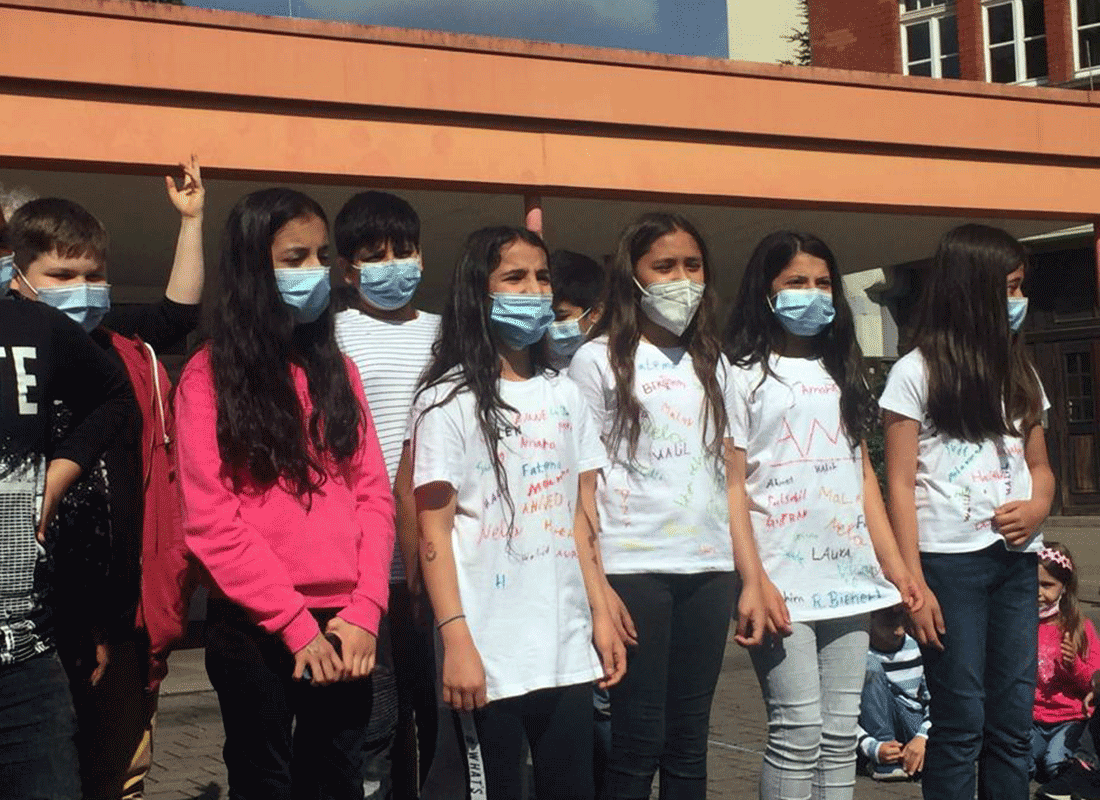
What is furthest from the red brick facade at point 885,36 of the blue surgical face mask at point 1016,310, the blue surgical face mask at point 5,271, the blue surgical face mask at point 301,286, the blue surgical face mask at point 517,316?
the blue surgical face mask at point 5,271

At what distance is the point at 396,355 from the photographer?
455 cm

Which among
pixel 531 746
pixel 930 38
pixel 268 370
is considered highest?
pixel 930 38

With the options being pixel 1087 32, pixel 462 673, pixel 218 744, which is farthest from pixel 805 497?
pixel 1087 32

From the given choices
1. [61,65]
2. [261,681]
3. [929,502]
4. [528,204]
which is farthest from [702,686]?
A: [528,204]

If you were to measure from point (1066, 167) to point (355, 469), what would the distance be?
11237 mm

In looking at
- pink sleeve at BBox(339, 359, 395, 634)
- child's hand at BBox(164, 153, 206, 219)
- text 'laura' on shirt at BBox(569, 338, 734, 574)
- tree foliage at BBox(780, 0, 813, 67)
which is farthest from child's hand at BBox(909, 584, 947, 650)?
tree foliage at BBox(780, 0, 813, 67)

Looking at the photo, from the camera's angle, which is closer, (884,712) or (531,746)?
(531,746)

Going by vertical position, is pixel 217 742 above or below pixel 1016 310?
below

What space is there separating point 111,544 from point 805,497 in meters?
2.00

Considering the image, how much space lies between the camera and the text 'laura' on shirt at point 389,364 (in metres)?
4.46

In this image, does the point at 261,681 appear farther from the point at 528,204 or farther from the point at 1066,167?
the point at 1066,167

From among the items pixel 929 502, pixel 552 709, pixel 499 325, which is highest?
pixel 499 325

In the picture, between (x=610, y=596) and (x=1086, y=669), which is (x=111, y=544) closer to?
(x=610, y=596)

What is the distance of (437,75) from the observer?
10523 millimetres
